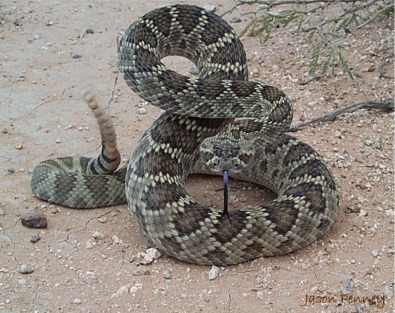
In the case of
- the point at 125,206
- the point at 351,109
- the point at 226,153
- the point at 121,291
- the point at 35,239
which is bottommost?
the point at 125,206

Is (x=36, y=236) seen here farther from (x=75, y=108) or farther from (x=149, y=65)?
(x=75, y=108)

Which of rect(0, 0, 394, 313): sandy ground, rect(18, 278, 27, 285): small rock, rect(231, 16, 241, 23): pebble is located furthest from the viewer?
rect(231, 16, 241, 23): pebble

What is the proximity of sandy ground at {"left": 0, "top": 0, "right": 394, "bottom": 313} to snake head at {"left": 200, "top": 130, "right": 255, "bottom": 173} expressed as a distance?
0.74 meters

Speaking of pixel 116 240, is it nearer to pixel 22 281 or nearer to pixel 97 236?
pixel 97 236

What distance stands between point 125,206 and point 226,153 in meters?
1.24

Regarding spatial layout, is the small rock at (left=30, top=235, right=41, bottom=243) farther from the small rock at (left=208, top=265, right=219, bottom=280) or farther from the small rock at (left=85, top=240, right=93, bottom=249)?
the small rock at (left=208, top=265, right=219, bottom=280)

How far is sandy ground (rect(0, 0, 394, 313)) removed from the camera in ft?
16.2

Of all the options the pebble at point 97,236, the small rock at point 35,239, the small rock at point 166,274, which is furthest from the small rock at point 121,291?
the small rock at point 35,239

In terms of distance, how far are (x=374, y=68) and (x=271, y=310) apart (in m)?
4.15

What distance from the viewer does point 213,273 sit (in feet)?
17.0

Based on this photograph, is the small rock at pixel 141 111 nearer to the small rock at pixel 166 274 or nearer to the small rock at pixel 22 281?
the small rock at pixel 166 274

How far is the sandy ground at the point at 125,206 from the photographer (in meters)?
4.95

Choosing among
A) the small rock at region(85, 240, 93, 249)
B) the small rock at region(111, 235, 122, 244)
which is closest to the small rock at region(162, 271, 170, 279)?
the small rock at region(111, 235, 122, 244)

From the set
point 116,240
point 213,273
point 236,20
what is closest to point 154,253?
point 116,240
